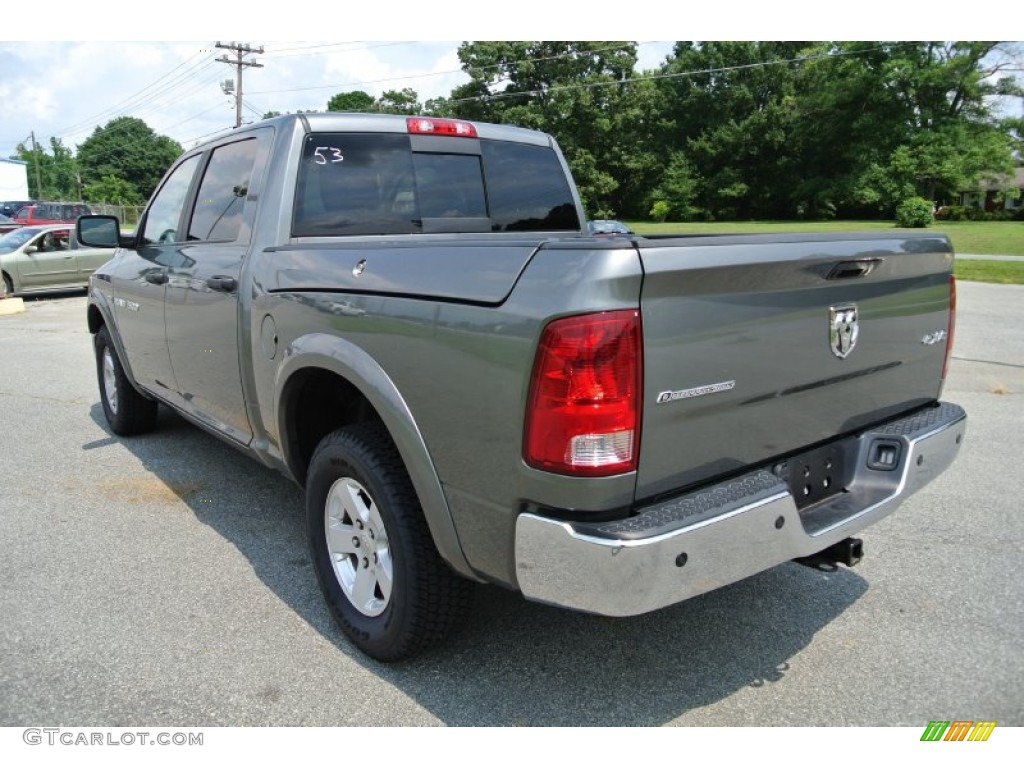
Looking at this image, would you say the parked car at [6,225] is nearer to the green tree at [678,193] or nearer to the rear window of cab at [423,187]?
the rear window of cab at [423,187]

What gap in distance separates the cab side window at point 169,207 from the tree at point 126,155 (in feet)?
353

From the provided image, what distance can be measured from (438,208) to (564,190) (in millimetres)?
937

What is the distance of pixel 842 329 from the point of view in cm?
250

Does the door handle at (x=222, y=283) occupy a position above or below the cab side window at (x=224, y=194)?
below

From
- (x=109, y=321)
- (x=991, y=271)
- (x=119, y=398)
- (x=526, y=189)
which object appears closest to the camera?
(x=526, y=189)

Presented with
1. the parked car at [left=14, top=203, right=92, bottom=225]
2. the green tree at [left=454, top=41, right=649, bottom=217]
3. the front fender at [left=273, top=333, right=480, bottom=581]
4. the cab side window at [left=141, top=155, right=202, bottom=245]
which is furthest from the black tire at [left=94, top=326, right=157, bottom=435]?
the green tree at [left=454, top=41, right=649, bottom=217]

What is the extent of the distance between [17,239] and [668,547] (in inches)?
667

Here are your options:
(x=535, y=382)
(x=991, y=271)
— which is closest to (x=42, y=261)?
(x=535, y=382)

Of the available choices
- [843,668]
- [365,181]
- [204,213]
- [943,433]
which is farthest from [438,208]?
[843,668]

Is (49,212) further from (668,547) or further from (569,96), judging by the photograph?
(569,96)

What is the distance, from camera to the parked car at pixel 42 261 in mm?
14867

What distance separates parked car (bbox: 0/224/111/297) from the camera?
14867mm

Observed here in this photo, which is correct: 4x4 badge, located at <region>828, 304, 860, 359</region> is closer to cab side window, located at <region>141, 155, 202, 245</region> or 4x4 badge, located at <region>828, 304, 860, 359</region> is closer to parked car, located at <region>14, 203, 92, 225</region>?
cab side window, located at <region>141, 155, 202, 245</region>

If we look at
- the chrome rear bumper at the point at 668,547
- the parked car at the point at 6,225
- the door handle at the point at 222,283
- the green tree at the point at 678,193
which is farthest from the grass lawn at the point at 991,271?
the green tree at the point at 678,193
